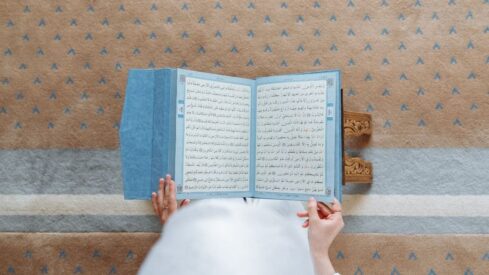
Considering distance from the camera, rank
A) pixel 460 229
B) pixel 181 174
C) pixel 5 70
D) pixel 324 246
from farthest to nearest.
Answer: pixel 5 70 → pixel 460 229 → pixel 181 174 → pixel 324 246

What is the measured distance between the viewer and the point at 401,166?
4.17 ft

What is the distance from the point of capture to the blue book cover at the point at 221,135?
1.04 metres

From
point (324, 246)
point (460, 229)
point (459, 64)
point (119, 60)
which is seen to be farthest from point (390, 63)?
point (119, 60)

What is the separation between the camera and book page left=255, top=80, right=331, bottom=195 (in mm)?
1043

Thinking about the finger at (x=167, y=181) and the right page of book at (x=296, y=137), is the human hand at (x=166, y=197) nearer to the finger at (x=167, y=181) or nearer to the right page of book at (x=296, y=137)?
the finger at (x=167, y=181)

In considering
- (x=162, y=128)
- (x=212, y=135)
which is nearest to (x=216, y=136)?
(x=212, y=135)

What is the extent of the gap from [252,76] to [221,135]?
0.93 ft

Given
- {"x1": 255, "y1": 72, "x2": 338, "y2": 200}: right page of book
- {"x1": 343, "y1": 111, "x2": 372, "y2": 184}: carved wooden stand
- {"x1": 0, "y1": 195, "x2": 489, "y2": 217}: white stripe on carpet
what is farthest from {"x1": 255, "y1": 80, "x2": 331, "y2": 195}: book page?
{"x1": 0, "y1": 195, "x2": 489, "y2": 217}: white stripe on carpet

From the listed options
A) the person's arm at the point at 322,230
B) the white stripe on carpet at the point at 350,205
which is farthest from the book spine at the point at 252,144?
the white stripe on carpet at the point at 350,205

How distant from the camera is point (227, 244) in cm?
72

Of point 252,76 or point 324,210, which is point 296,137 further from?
point 252,76

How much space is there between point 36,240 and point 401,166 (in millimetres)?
971

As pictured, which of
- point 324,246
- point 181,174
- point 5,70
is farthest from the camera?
point 5,70

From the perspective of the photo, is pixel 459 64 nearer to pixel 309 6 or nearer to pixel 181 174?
pixel 309 6
